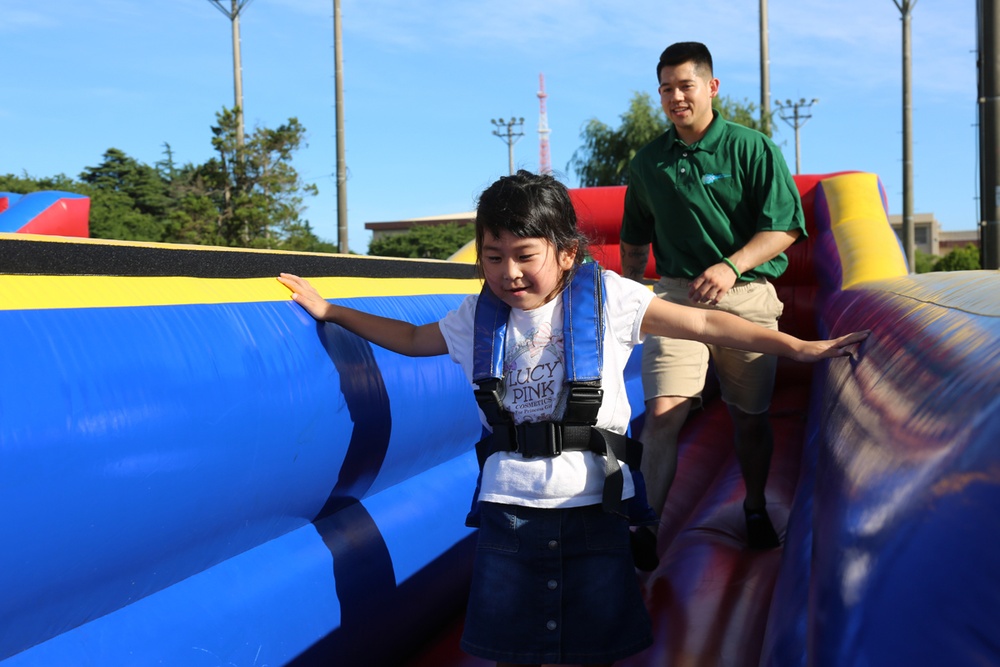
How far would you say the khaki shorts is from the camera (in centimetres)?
269

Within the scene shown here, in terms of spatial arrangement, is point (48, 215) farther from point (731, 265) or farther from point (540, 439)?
point (540, 439)

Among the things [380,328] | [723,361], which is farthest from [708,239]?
[380,328]

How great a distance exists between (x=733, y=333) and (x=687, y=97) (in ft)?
3.66

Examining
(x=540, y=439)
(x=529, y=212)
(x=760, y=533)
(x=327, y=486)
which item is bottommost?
(x=760, y=533)

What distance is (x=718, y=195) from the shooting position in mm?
2766

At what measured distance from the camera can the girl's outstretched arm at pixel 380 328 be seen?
1.96m

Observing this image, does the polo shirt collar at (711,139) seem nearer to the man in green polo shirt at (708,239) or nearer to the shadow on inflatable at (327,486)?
the man in green polo shirt at (708,239)

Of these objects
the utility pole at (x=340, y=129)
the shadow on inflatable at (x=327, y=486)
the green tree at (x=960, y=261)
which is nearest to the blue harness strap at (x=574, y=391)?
the shadow on inflatable at (x=327, y=486)

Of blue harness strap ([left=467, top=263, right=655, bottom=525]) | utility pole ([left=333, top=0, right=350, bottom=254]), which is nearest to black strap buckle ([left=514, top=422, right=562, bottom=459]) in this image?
blue harness strap ([left=467, top=263, right=655, bottom=525])

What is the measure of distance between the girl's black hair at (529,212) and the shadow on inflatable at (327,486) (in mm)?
429

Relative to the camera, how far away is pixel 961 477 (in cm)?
73

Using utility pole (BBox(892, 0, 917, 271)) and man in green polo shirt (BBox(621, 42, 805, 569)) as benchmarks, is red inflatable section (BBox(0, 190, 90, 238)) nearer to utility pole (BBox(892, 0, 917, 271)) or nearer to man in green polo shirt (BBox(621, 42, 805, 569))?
man in green polo shirt (BBox(621, 42, 805, 569))

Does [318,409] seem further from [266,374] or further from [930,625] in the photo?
[930,625]

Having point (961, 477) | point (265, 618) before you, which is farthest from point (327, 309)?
point (961, 477)
